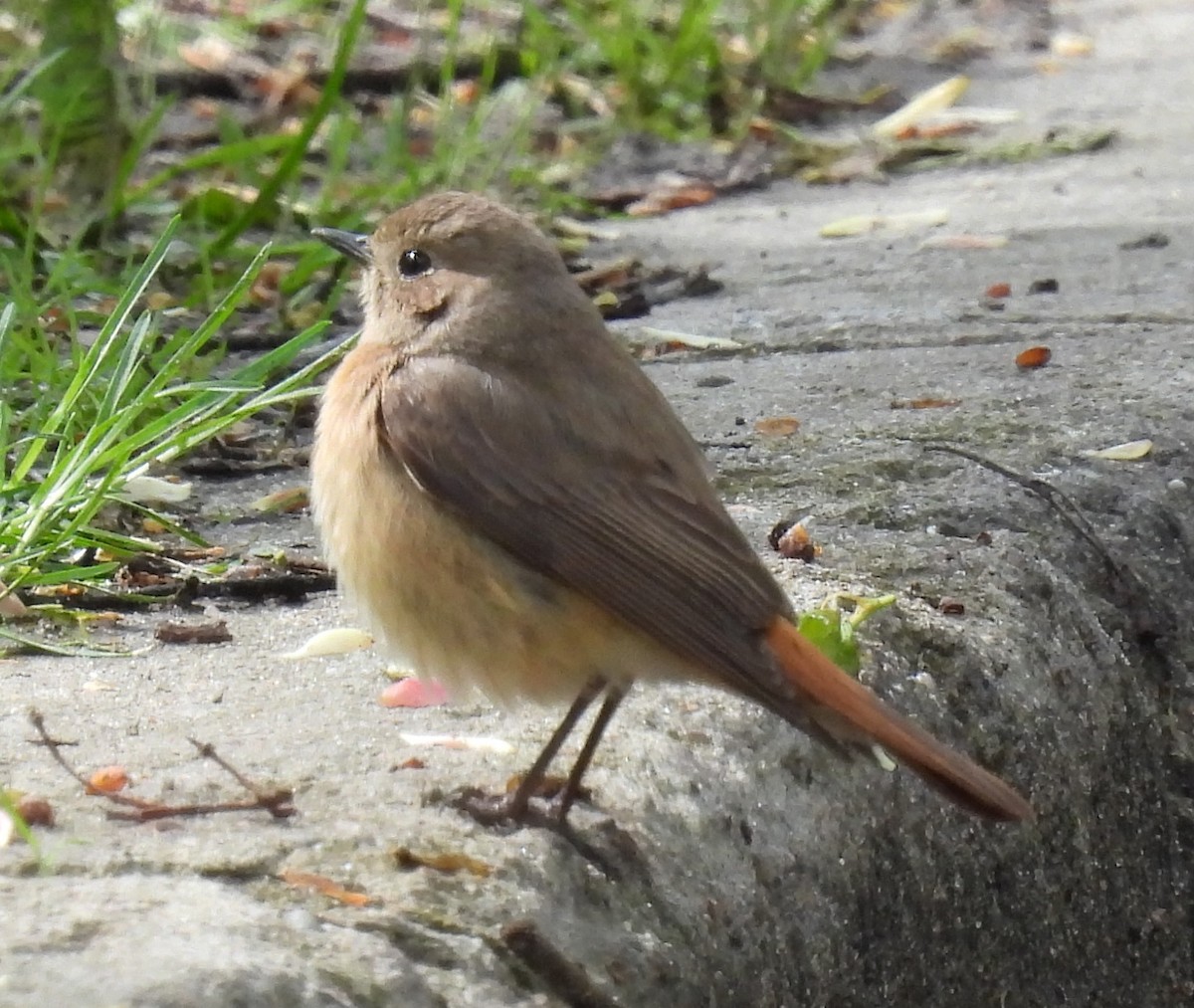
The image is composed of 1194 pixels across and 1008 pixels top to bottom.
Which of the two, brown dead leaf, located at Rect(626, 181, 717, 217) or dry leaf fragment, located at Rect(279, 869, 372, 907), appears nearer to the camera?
dry leaf fragment, located at Rect(279, 869, 372, 907)

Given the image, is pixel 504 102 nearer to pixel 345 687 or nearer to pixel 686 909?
pixel 345 687

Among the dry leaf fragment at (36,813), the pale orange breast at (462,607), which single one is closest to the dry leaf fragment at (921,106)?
the pale orange breast at (462,607)

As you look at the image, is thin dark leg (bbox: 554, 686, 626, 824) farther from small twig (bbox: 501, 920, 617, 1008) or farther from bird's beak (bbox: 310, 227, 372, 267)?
bird's beak (bbox: 310, 227, 372, 267)

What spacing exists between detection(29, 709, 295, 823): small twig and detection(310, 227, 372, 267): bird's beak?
1.41m

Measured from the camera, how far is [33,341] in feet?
14.4

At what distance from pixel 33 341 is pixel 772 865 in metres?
2.36

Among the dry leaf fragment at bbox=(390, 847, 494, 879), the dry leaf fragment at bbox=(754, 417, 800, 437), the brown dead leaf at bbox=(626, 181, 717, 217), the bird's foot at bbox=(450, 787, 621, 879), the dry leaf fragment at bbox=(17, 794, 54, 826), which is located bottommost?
the brown dead leaf at bbox=(626, 181, 717, 217)

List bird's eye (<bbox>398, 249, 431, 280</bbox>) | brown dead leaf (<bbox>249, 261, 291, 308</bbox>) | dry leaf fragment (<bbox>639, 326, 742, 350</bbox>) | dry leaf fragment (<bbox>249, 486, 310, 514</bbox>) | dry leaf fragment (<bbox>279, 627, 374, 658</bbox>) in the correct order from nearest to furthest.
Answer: dry leaf fragment (<bbox>279, 627, 374, 658</bbox>), bird's eye (<bbox>398, 249, 431, 280</bbox>), dry leaf fragment (<bbox>249, 486, 310, 514</bbox>), dry leaf fragment (<bbox>639, 326, 742, 350</bbox>), brown dead leaf (<bbox>249, 261, 291, 308</bbox>)

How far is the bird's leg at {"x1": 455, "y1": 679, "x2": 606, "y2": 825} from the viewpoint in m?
2.61

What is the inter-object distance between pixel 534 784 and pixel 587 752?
0.47ft

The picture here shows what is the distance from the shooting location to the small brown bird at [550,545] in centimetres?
276

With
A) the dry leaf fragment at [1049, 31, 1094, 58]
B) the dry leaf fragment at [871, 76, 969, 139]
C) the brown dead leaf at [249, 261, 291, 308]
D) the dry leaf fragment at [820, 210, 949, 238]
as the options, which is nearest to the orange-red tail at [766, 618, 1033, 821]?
the brown dead leaf at [249, 261, 291, 308]

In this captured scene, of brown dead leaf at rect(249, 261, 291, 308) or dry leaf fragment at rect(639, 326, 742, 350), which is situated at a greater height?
brown dead leaf at rect(249, 261, 291, 308)

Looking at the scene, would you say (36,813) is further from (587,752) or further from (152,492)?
(152,492)
